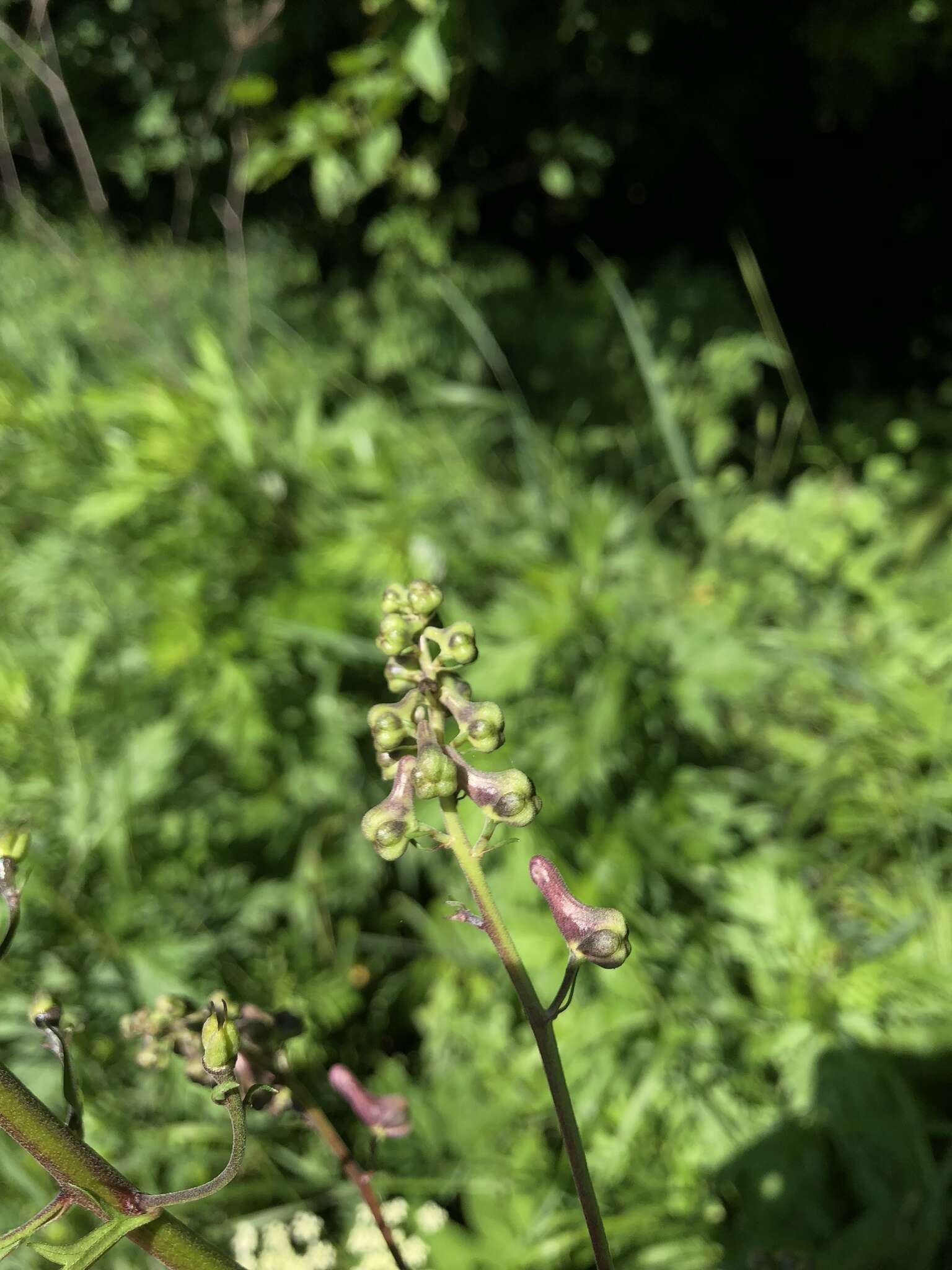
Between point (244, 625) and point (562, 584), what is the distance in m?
0.82

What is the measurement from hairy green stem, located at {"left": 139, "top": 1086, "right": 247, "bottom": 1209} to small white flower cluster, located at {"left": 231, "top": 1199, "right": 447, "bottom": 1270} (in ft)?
2.48

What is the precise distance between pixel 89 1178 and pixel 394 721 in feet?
1.10

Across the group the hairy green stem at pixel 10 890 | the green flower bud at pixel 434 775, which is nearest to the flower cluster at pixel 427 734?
the green flower bud at pixel 434 775

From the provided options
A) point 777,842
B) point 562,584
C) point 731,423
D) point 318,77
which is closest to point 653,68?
point 318,77

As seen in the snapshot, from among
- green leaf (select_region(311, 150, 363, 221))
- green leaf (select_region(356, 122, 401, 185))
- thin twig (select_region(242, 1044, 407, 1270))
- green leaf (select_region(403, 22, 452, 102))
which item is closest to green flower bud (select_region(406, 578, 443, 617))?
thin twig (select_region(242, 1044, 407, 1270))

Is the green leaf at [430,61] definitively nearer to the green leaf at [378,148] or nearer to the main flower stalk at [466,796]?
the green leaf at [378,148]

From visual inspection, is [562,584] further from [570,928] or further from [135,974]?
[570,928]

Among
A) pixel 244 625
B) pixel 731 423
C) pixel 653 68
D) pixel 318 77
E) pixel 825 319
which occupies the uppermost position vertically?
pixel 653 68

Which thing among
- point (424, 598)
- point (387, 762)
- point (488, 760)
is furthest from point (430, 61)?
point (387, 762)

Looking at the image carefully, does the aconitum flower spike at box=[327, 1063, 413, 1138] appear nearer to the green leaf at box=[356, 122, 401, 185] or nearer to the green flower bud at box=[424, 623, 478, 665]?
the green flower bud at box=[424, 623, 478, 665]

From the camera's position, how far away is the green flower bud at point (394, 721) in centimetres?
62

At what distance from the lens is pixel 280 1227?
4.50ft

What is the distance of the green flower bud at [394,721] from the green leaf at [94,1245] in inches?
12.3

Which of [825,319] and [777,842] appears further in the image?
[825,319]
